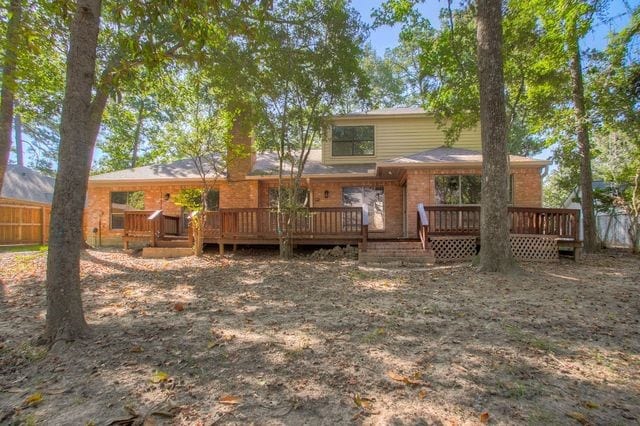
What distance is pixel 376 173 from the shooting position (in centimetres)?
1254

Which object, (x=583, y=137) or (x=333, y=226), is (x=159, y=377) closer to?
(x=333, y=226)

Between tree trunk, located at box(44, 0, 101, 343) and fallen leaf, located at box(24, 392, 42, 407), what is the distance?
3.55 feet

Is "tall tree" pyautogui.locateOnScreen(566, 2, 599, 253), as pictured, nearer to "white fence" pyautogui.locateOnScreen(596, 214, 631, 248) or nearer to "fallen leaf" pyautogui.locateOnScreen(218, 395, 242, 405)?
"white fence" pyautogui.locateOnScreen(596, 214, 631, 248)

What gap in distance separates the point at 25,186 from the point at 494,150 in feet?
75.7

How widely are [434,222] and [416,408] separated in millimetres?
8483

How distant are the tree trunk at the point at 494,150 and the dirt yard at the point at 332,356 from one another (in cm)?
125

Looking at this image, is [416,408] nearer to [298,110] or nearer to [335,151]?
[298,110]

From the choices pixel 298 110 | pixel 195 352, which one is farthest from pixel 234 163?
pixel 195 352

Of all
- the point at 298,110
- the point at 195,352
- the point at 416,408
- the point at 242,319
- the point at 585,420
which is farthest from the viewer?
the point at 298,110

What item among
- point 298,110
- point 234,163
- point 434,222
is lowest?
point 434,222

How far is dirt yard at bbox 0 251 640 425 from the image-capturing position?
251cm

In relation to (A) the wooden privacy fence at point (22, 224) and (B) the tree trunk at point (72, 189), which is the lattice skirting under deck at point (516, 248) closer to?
(B) the tree trunk at point (72, 189)

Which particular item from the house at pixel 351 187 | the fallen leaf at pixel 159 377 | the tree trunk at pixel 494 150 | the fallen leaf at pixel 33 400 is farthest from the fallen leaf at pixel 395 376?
the house at pixel 351 187

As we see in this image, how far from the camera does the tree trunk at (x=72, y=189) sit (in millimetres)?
3705
